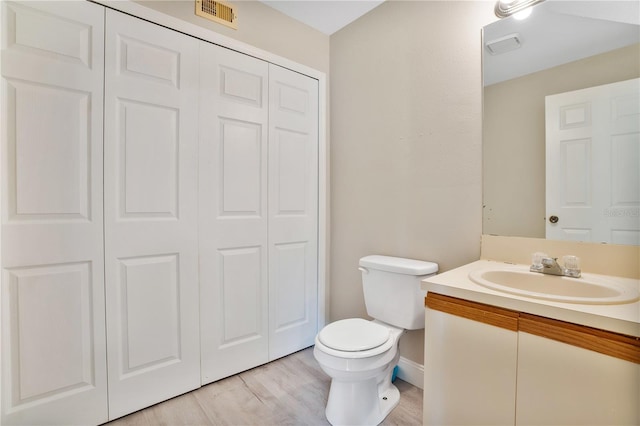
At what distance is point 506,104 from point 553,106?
19cm

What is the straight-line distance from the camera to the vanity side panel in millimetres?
784

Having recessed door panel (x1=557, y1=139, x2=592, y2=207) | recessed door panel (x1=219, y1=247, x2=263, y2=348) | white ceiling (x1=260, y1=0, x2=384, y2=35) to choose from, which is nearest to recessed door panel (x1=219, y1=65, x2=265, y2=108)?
white ceiling (x1=260, y1=0, x2=384, y2=35)

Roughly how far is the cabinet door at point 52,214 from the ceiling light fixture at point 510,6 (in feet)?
6.30

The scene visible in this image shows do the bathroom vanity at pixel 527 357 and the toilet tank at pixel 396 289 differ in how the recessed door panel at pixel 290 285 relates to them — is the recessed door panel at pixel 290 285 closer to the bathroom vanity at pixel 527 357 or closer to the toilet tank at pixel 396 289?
the toilet tank at pixel 396 289

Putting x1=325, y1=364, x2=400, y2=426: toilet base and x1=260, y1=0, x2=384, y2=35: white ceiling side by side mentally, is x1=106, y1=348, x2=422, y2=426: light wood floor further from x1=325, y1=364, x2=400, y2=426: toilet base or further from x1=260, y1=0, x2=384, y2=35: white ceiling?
x1=260, y1=0, x2=384, y2=35: white ceiling

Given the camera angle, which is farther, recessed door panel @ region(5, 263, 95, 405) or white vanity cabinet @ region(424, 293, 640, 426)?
recessed door panel @ region(5, 263, 95, 405)

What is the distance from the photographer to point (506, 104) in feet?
4.83

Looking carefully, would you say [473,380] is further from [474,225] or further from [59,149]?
[59,149]

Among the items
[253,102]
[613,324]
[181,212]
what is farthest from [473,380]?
[253,102]

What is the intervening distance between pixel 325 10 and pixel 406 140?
1.08 meters

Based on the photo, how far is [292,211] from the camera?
217 cm

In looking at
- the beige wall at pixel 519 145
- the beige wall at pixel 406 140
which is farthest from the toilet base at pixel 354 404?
the beige wall at pixel 519 145

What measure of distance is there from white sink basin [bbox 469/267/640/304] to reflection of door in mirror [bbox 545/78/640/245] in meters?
0.21

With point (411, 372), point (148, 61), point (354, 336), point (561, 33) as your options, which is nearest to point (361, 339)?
point (354, 336)
